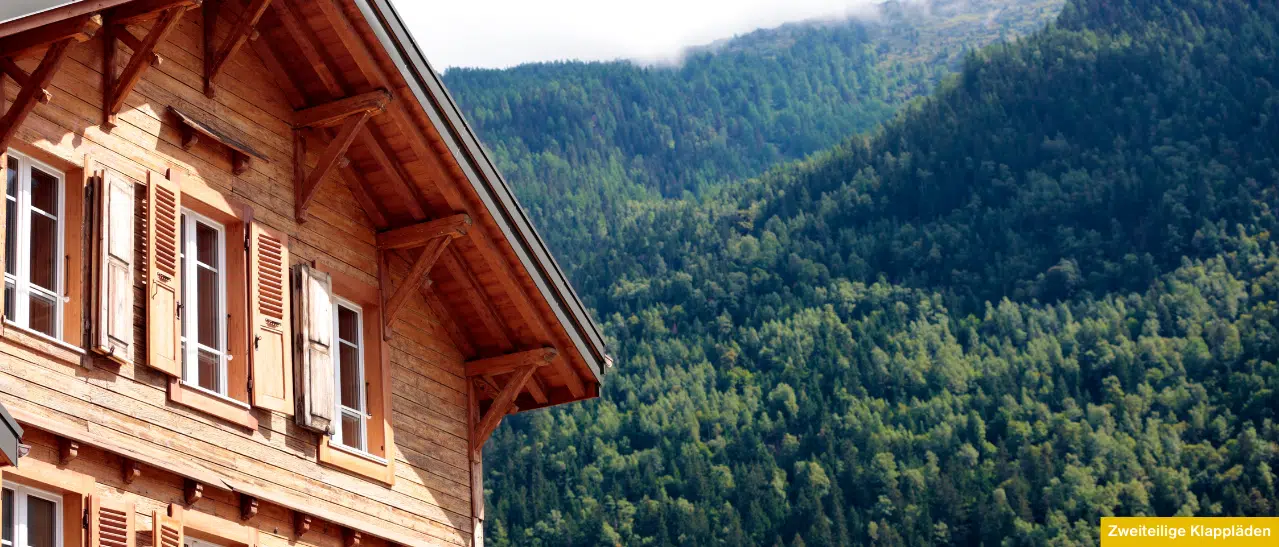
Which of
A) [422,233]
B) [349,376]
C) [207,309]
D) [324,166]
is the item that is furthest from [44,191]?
[422,233]

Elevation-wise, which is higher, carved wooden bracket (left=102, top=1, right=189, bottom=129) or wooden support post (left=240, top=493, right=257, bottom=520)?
carved wooden bracket (left=102, top=1, right=189, bottom=129)

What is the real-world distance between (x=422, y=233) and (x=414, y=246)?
260 millimetres

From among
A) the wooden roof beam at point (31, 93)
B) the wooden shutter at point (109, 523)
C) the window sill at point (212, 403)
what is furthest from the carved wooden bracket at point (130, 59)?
the wooden shutter at point (109, 523)

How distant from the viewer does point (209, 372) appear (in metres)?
16.7

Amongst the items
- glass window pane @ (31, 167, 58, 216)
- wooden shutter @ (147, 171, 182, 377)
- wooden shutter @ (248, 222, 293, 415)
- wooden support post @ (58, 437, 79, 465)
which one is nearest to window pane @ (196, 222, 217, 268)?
wooden shutter @ (248, 222, 293, 415)

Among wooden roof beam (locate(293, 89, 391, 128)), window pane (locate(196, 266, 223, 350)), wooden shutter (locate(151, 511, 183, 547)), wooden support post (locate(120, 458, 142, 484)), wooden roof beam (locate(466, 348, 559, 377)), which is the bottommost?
wooden shutter (locate(151, 511, 183, 547))

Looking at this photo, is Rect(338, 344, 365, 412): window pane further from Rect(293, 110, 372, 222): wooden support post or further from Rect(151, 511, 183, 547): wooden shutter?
Rect(151, 511, 183, 547): wooden shutter

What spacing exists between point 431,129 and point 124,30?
136 inches

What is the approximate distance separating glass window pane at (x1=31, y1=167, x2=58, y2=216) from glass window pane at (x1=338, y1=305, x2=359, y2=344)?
13.4 feet

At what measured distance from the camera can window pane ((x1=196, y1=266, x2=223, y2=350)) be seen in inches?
663

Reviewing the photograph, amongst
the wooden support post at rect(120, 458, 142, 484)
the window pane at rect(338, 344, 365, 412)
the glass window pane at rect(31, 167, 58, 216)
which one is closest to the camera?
the wooden support post at rect(120, 458, 142, 484)

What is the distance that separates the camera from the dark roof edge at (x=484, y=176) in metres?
18.2

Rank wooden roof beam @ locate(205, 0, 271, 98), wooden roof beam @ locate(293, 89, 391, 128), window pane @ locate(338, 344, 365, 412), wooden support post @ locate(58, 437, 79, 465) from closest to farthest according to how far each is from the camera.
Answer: wooden support post @ locate(58, 437, 79, 465)
wooden roof beam @ locate(205, 0, 271, 98)
wooden roof beam @ locate(293, 89, 391, 128)
window pane @ locate(338, 344, 365, 412)

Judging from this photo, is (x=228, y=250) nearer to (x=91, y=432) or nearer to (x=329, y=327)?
(x=329, y=327)
